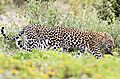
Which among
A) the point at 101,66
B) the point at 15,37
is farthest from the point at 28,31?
the point at 101,66

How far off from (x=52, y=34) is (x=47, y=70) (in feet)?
23.8

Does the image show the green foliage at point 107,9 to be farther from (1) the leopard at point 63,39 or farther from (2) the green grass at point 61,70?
(2) the green grass at point 61,70

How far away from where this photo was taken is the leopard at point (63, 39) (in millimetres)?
11102

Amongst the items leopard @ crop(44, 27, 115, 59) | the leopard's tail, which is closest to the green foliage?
leopard @ crop(44, 27, 115, 59)

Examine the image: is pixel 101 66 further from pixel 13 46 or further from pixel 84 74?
pixel 13 46

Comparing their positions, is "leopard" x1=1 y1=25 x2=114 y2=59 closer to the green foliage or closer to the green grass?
the green foliage

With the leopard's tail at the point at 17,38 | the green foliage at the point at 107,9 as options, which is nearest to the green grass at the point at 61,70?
the leopard's tail at the point at 17,38

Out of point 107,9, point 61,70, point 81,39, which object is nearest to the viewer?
point 61,70

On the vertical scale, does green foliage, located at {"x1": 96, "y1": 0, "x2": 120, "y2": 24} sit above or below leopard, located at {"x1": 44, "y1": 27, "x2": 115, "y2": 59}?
above

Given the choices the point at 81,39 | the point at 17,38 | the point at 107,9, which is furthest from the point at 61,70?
the point at 107,9

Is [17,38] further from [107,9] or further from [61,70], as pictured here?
[61,70]

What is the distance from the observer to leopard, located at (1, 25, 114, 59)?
11.1 meters

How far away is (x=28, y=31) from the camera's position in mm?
11094

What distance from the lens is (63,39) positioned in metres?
11.3
